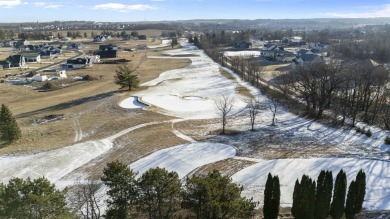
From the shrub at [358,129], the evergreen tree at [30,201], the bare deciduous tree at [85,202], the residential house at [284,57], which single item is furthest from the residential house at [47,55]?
the evergreen tree at [30,201]

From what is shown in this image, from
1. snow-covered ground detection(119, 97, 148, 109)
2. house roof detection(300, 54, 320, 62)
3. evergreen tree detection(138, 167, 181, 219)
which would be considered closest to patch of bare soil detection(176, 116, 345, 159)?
snow-covered ground detection(119, 97, 148, 109)

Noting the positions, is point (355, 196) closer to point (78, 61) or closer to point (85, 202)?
point (85, 202)

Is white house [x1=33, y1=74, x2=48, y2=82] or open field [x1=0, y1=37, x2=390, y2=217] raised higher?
white house [x1=33, y1=74, x2=48, y2=82]

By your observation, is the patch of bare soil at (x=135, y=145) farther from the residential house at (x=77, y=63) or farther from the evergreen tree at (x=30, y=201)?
the residential house at (x=77, y=63)

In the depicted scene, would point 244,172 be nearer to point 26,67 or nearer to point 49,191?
point 49,191

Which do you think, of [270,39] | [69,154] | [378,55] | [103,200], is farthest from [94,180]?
[270,39]

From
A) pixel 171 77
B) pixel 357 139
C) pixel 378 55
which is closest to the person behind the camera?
pixel 357 139

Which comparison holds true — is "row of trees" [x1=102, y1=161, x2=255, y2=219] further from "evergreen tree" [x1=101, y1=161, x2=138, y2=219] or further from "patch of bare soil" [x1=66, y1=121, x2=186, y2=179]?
"patch of bare soil" [x1=66, y1=121, x2=186, y2=179]

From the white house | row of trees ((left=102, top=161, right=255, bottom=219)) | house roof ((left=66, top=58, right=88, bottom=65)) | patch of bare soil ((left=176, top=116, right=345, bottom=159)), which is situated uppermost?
house roof ((left=66, top=58, right=88, bottom=65))
